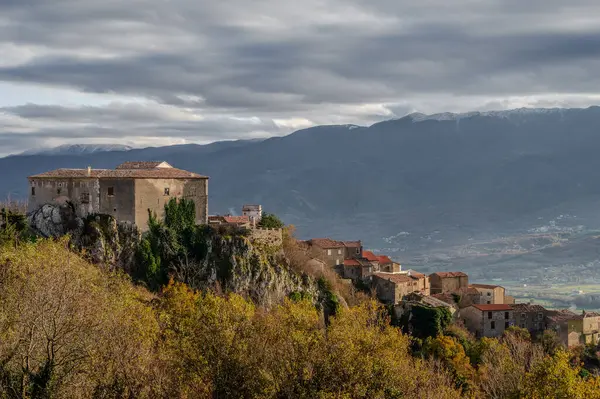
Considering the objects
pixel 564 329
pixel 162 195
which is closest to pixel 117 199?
pixel 162 195

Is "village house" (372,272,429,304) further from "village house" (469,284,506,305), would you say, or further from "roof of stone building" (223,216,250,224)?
"roof of stone building" (223,216,250,224)

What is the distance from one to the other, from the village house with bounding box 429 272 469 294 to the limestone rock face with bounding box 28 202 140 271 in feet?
143

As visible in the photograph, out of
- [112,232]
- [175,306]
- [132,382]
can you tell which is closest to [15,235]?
[112,232]

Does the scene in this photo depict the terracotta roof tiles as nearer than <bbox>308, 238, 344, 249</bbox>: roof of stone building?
Yes

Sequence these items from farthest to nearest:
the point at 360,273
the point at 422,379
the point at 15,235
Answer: the point at 360,273
the point at 15,235
the point at 422,379

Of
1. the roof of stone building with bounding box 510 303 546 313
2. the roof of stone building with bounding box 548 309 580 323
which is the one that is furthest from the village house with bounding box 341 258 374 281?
the roof of stone building with bounding box 548 309 580 323

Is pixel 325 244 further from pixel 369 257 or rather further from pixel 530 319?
pixel 530 319

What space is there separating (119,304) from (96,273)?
1164cm

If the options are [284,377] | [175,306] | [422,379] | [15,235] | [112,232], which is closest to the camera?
[284,377]

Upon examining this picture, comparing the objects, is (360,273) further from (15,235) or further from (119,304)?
(119,304)

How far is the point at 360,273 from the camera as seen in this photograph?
3792 inches

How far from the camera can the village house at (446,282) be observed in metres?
108

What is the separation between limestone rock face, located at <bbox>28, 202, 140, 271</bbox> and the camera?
253ft

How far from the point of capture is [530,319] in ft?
329
